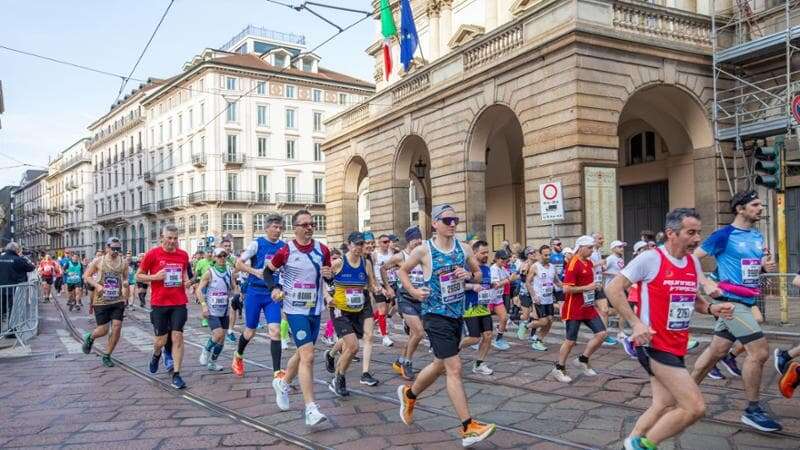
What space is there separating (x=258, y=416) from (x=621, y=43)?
12602 millimetres

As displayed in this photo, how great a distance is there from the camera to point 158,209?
62.3m

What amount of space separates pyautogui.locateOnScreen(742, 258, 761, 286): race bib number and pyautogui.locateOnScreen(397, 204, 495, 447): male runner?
246 centimetres

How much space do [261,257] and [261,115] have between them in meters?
50.8

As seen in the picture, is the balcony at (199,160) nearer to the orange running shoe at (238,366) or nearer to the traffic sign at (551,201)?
the traffic sign at (551,201)

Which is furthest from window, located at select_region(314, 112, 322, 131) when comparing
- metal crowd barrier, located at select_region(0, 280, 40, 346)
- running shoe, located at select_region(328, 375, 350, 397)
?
running shoe, located at select_region(328, 375, 350, 397)

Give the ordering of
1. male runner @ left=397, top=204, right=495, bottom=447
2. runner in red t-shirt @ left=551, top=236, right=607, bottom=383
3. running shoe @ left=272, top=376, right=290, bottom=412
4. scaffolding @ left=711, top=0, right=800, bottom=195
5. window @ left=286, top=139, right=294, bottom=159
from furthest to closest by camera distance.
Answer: window @ left=286, top=139, right=294, bottom=159 → scaffolding @ left=711, top=0, right=800, bottom=195 → runner in red t-shirt @ left=551, top=236, right=607, bottom=383 → running shoe @ left=272, top=376, right=290, bottom=412 → male runner @ left=397, top=204, right=495, bottom=447

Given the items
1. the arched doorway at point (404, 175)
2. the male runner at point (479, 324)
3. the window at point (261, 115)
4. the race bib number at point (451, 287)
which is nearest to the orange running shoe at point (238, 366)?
the male runner at point (479, 324)

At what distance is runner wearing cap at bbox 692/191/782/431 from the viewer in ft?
17.5

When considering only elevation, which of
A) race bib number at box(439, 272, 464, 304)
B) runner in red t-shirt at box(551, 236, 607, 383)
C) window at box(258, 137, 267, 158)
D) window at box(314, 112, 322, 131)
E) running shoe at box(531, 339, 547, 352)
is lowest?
running shoe at box(531, 339, 547, 352)

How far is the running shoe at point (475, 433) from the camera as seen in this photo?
4.77 m

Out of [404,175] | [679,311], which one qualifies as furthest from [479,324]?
[404,175]

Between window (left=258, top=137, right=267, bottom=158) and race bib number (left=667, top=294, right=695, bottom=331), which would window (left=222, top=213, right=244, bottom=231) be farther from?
race bib number (left=667, top=294, right=695, bottom=331)

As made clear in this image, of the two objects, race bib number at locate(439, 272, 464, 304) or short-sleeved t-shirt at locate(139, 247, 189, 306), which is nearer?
race bib number at locate(439, 272, 464, 304)

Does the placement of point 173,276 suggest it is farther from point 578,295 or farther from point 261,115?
point 261,115
